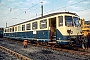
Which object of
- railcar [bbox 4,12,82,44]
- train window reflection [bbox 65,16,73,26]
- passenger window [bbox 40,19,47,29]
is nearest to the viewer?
railcar [bbox 4,12,82,44]

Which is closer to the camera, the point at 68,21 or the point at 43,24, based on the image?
the point at 68,21

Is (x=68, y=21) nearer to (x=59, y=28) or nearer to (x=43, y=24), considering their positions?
(x=59, y=28)

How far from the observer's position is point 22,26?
81.3 ft

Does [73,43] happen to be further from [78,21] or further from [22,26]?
[22,26]

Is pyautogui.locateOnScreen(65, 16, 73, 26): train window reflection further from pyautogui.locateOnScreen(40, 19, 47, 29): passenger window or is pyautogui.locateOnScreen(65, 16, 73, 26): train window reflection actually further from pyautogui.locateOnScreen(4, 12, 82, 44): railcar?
pyautogui.locateOnScreen(40, 19, 47, 29): passenger window

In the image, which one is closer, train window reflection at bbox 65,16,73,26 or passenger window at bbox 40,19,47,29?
train window reflection at bbox 65,16,73,26

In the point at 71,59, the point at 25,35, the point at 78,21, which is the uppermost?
the point at 78,21

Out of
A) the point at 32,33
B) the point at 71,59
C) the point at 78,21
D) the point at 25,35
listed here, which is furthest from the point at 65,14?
the point at 25,35

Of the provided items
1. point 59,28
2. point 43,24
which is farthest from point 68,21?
point 43,24

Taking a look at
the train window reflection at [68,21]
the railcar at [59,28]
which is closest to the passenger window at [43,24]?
the railcar at [59,28]

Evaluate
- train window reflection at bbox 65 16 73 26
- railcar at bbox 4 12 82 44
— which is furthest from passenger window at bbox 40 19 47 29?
train window reflection at bbox 65 16 73 26

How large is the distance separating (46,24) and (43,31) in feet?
3.57

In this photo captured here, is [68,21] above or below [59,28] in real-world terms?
above

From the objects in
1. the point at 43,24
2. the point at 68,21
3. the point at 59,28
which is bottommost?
the point at 59,28
